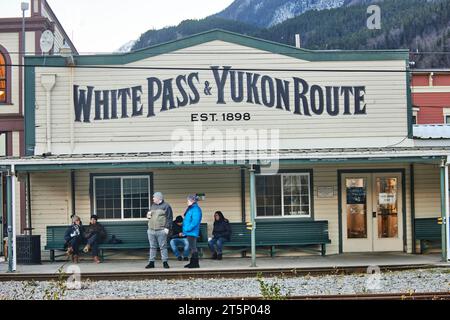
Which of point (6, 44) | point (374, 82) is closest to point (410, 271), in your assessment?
point (374, 82)

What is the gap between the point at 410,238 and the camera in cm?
1742

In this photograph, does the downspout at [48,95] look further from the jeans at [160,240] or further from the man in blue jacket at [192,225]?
the man in blue jacket at [192,225]

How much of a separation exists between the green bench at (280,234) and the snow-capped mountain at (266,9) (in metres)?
101

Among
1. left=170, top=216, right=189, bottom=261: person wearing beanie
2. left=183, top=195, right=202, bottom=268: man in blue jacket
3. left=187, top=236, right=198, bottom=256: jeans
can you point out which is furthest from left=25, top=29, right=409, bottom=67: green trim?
left=187, top=236, right=198, bottom=256: jeans

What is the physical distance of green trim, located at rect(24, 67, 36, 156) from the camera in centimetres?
1723

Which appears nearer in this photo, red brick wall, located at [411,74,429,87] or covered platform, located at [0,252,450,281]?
covered platform, located at [0,252,450,281]

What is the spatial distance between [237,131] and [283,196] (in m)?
2.03

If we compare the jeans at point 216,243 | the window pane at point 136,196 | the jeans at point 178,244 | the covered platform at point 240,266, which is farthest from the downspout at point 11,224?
the jeans at point 216,243

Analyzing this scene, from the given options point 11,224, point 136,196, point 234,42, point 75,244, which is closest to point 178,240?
point 136,196

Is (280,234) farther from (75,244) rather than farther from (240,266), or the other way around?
(75,244)

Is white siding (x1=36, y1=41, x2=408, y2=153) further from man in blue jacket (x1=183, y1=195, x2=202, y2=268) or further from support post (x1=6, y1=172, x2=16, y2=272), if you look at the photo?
man in blue jacket (x1=183, y1=195, x2=202, y2=268)

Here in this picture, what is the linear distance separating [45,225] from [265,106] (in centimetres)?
634

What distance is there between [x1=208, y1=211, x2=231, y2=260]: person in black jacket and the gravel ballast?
9.97 ft
